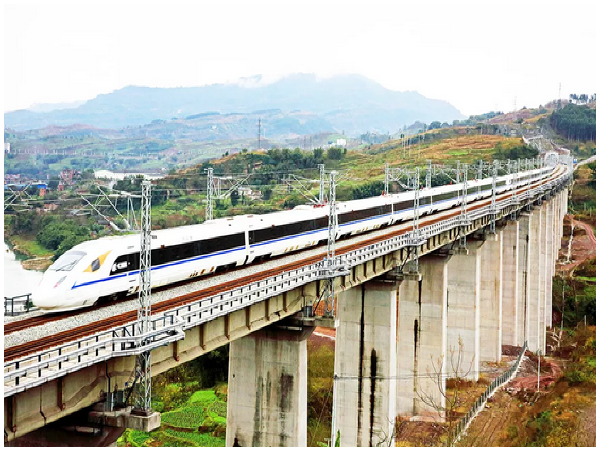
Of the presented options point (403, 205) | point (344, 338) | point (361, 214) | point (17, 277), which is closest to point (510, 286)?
point (403, 205)

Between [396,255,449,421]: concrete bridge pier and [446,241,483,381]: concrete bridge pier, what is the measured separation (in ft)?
26.5

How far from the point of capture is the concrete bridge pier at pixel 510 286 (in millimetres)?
74000

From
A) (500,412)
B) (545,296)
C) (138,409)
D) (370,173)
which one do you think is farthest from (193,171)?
(138,409)

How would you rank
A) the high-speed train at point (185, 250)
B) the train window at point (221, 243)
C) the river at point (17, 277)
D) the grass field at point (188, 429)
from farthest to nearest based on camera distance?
the river at point (17, 277)
the grass field at point (188, 429)
the train window at point (221, 243)
the high-speed train at point (185, 250)

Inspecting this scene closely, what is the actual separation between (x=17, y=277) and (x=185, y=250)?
75.1 m

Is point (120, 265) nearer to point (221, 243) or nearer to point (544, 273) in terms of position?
point (221, 243)

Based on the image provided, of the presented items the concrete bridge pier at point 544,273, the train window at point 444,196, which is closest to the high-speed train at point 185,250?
the train window at point 444,196

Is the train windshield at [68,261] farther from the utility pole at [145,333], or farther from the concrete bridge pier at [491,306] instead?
the concrete bridge pier at [491,306]

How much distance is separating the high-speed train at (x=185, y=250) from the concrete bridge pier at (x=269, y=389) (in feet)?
14.3

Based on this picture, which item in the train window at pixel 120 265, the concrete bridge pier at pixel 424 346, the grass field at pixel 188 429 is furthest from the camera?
the concrete bridge pier at pixel 424 346

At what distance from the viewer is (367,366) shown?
138 feet

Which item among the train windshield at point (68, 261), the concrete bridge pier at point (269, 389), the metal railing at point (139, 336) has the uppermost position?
the train windshield at point (68, 261)

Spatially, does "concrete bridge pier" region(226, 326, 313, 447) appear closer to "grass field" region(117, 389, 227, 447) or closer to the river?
"grass field" region(117, 389, 227, 447)

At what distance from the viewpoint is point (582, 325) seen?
287ft
